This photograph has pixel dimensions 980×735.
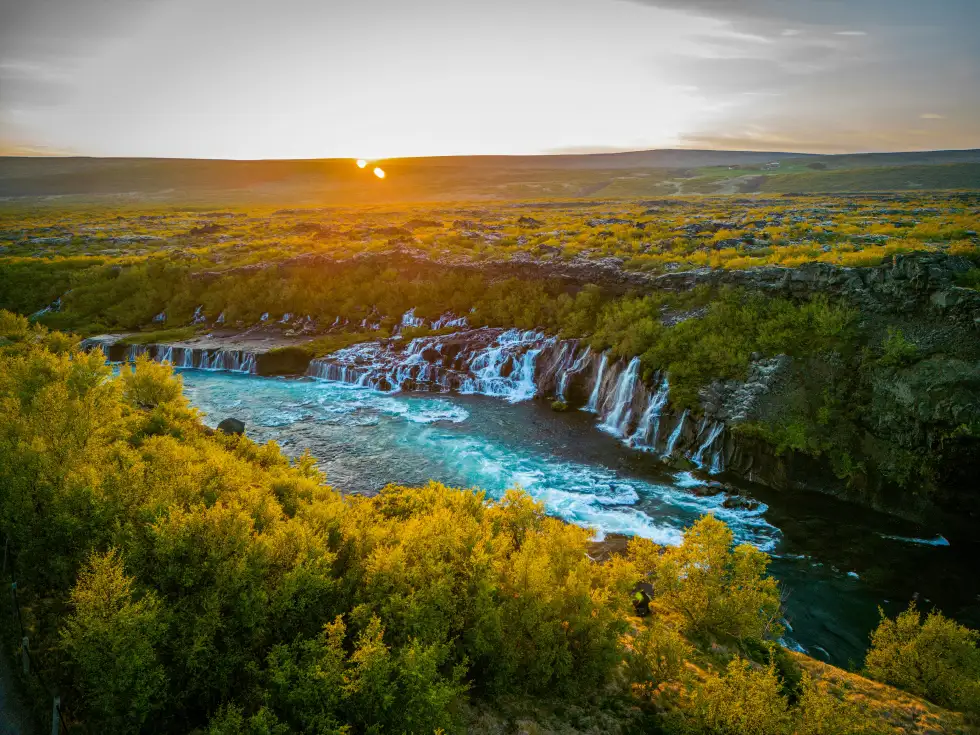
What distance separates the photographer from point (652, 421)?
35.4m

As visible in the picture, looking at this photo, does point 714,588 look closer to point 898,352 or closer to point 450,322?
point 898,352

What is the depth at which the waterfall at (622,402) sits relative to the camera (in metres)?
37.7

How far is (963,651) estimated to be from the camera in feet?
53.1

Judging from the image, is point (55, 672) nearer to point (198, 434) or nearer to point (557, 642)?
point (557, 642)

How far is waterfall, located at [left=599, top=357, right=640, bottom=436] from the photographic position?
37.7m

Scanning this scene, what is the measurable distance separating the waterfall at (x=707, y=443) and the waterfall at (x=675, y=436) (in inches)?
57.3

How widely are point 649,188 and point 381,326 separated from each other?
15598 centimetres

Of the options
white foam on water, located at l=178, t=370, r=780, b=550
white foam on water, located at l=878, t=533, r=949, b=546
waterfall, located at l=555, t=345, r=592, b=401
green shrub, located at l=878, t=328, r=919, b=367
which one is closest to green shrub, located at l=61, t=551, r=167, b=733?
white foam on water, located at l=178, t=370, r=780, b=550

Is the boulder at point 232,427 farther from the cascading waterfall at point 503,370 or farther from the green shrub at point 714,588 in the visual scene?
the green shrub at point 714,588

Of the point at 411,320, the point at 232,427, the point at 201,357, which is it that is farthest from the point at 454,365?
the point at 201,357

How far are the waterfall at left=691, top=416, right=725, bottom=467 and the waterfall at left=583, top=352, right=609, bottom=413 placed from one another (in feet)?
31.7

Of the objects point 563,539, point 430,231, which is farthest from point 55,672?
point 430,231

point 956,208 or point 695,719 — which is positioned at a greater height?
point 956,208

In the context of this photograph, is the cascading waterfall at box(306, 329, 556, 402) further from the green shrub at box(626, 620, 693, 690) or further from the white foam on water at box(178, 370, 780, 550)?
the green shrub at box(626, 620, 693, 690)
